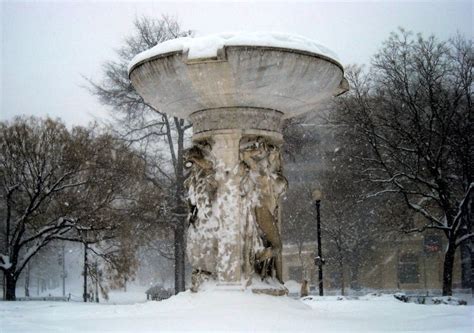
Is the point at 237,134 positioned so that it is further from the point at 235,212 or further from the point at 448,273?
the point at 448,273

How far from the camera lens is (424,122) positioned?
2400cm

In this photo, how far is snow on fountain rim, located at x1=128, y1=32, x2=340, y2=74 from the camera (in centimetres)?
748

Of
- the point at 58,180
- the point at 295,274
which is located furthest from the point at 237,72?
the point at 295,274

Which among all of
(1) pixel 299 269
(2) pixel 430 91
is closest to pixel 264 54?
(2) pixel 430 91

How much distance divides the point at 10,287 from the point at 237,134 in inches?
687

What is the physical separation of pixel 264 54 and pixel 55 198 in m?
18.8

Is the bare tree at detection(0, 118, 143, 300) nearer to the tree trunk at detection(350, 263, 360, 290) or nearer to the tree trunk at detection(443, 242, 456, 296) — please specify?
the tree trunk at detection(443, 242, 456, 296)

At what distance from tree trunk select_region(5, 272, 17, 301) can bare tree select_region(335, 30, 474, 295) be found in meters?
14.9

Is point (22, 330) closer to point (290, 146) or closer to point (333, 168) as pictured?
point (290, 146)

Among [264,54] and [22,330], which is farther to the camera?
[264,54]

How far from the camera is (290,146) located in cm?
2467

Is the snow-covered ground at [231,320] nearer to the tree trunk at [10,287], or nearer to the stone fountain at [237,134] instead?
the stone fountain at [237,134]

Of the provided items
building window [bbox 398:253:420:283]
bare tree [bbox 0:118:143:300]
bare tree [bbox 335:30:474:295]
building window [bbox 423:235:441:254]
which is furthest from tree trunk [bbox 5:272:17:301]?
building window [bbox 398:253:420:283]

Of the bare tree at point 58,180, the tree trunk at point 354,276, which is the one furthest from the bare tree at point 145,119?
the tree trunk at point 354,276
